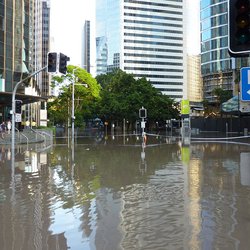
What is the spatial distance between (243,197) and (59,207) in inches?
181

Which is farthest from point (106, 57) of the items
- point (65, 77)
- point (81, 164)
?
point (81, 164)

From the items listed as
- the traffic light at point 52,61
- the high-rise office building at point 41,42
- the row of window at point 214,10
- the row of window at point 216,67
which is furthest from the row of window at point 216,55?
the traffic light at point 52,61

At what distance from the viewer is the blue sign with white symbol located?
8.56m

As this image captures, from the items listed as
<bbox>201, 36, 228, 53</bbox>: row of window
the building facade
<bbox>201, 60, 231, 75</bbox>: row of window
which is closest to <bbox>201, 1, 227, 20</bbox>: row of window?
<bbox>201, 36, 228, 53</bbox>: row of window

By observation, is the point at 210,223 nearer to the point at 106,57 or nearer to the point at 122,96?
the point at 122,96

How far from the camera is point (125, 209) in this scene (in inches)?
358

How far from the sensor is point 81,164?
18859mm

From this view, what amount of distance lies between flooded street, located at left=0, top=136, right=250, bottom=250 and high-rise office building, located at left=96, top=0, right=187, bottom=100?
164560 mm

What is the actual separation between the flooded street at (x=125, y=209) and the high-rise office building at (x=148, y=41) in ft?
540

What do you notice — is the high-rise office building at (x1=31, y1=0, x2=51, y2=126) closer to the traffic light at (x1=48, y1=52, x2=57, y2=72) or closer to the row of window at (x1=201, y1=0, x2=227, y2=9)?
the row of window at (x1=201, y1=0, x2=227, y2=9)

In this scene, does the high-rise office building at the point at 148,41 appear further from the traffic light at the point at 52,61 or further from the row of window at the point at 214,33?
the traffic light at the point at 52,61

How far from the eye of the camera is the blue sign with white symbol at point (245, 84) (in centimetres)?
856

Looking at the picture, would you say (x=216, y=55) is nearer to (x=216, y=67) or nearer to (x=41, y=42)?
(x=216, y=67)

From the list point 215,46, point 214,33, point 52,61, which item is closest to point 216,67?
point 215,46
